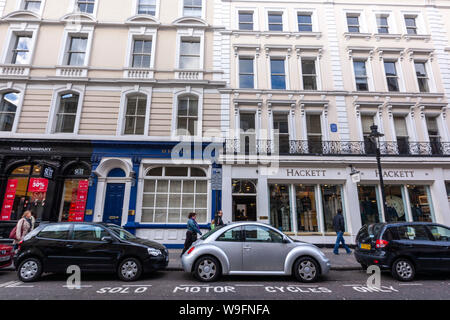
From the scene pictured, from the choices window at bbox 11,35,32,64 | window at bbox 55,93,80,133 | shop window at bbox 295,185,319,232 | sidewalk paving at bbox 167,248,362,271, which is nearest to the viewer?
sidewalk paving at bbox 167,248,362,271

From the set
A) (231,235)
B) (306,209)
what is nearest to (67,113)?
(231,235)

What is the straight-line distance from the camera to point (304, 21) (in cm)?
1538

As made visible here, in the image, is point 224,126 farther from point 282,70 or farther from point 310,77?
point 310,77

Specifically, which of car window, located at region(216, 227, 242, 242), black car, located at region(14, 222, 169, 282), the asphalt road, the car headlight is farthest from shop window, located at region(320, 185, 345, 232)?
black car, located at region(14, 222, 169, 282)

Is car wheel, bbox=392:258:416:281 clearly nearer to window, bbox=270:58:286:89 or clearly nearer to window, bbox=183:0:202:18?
window, bbox=270:58:286:89

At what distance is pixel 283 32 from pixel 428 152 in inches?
430

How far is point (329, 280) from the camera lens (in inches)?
257

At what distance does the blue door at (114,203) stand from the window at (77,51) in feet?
26.1

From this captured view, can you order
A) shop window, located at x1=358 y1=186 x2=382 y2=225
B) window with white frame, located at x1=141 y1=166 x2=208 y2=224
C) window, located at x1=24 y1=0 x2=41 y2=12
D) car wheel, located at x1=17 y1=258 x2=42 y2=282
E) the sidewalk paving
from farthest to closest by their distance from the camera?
window, located at x1=24 y1=0 x2=41 y2=12
shop window, located at x1=358 y1=186 x2=382 y2=225
window with white frame, located at x1=141 y1=166 x2=208 y2=224
the sidewalk paving
car wheel, located at x1=17 y1=258 x2=42 y2=282

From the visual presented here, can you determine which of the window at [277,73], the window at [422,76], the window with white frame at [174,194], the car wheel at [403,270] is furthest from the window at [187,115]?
the window at [422,76]

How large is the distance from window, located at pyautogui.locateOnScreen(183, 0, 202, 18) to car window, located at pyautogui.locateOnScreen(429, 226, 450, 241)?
644 inches

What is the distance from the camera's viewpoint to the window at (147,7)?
49.5ft

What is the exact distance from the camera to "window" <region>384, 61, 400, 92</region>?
46.2 ft

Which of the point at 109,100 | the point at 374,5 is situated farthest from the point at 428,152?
the point at 109,100
